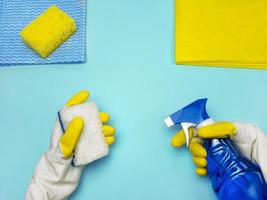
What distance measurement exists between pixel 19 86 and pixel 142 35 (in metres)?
0.32

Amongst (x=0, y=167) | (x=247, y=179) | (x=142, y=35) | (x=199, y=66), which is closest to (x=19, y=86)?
(x=0, y=167)

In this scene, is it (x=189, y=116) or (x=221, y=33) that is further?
(x=221, y=33)

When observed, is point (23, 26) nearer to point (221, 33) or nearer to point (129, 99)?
point (129, 99)

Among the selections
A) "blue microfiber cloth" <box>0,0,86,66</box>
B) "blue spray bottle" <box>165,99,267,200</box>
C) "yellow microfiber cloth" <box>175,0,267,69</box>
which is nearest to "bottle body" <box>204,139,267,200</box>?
"blue spray bottle" <box>165,99,267,200</box>

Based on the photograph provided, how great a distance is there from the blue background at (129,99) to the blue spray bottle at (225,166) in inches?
3.2

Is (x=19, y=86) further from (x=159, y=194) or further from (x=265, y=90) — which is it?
(x=265, y=90)

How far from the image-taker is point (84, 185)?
848 mm

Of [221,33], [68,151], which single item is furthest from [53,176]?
[221,33]

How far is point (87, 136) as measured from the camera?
0.77 metres

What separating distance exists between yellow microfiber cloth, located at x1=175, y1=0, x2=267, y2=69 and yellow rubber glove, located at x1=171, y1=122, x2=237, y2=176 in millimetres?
196

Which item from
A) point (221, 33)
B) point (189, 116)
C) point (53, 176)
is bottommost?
point (53, 176)

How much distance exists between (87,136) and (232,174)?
0.30 m

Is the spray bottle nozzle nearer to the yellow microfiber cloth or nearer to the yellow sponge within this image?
the yellow microfiber cloth

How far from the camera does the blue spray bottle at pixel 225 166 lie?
722 millimetres
